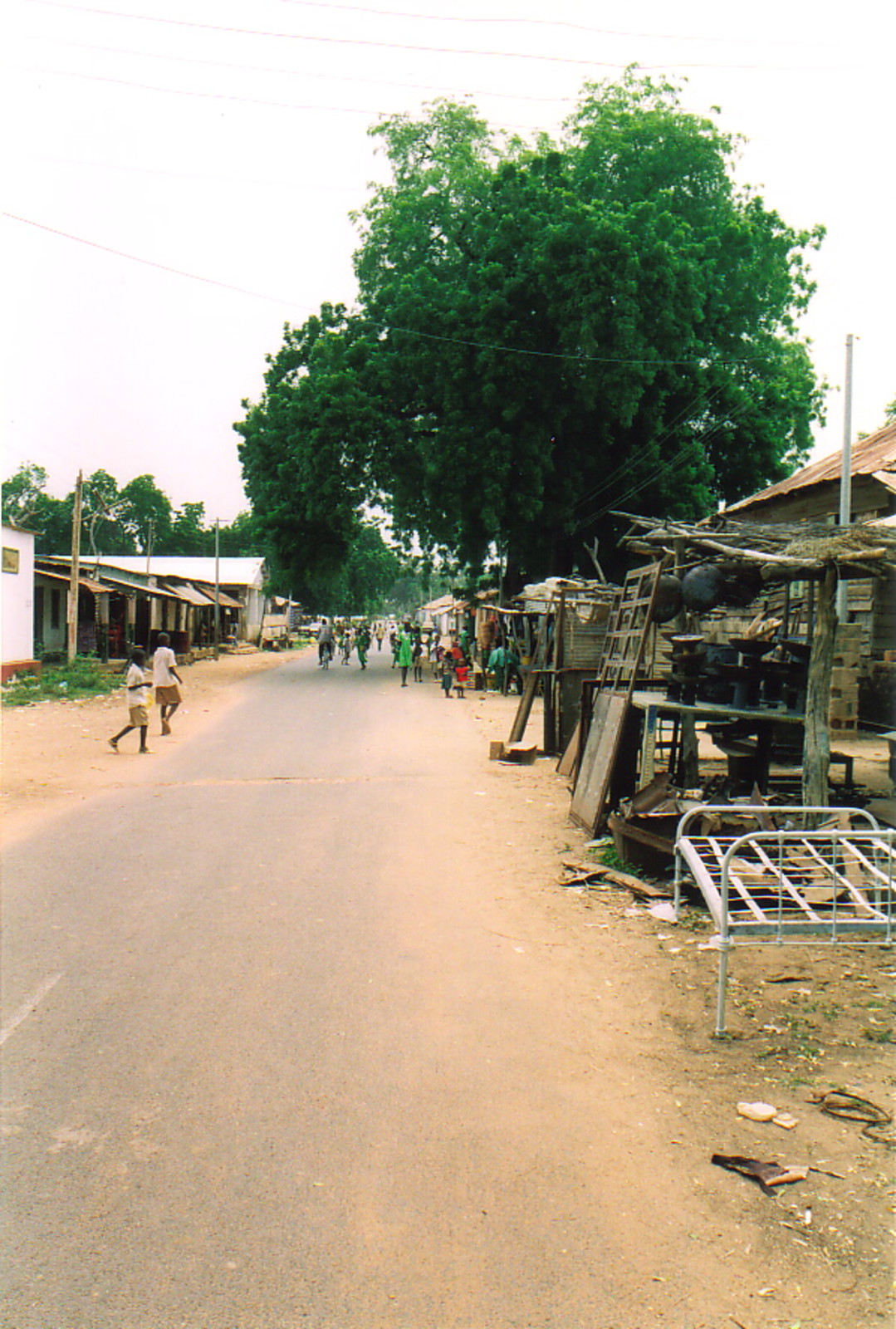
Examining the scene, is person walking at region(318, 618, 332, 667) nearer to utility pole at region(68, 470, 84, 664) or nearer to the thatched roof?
utility pole at region(68, 470, 84, 664)

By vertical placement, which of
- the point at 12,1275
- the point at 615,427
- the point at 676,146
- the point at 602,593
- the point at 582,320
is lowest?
the point at 12,1275

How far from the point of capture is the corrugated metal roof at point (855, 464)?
13.4 metres

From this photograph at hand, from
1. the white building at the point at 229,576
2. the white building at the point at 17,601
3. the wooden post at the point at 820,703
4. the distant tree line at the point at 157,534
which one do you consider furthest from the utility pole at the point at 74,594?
the distant tree line at the point at 157,534

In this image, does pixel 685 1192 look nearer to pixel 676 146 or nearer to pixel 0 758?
pixel 0 758

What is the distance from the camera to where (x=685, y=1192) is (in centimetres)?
346

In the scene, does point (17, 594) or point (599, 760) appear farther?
point (17, 594)

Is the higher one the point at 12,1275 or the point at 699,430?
the point at 699,430

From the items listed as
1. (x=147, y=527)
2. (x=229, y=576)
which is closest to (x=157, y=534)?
(x=147, y=527)

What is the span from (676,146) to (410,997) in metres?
32.8

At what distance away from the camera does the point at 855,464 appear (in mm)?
14617

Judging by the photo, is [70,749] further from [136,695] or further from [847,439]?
[847,439]

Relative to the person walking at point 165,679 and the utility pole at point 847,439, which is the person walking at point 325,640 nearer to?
the person walking at point 165,679

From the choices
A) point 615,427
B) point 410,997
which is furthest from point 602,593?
point 615,427

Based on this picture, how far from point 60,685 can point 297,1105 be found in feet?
70.2
